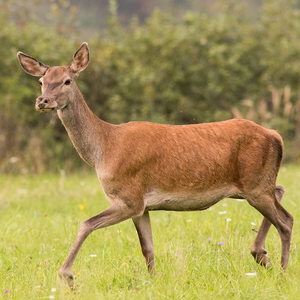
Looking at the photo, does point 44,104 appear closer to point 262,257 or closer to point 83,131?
point 83,131

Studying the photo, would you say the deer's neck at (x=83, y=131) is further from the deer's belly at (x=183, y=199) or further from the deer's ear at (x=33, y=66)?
the deer's belly at (x=183, y=199)

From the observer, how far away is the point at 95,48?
13625 mm

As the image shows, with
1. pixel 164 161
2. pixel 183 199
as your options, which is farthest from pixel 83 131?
pixel 183 199

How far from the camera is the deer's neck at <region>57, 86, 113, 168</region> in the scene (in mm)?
4270

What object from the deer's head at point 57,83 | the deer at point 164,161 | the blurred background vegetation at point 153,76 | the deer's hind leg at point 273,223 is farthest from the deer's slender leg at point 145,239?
the blurred background vegetation at point 153,76

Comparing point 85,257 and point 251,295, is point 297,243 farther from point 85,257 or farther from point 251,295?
point 85,257

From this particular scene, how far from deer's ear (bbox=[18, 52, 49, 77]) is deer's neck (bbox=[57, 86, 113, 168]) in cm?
39

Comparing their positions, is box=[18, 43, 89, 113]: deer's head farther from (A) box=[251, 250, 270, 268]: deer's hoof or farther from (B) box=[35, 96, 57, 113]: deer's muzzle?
(A) box=[251, 250, 270, 268]: deer's hoof

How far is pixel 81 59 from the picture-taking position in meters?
4.38

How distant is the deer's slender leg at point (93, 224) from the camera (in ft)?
12.8

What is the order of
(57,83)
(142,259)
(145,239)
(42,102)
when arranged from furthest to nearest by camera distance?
(142,259), (145,239), (57,83), (42,102)

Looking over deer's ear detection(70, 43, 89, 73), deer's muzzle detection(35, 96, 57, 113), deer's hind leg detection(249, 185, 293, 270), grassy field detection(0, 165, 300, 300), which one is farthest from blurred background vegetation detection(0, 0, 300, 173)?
→ deer's muzzle detection(35, 96, 57, 113)

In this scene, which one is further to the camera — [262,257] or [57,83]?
[262,257]

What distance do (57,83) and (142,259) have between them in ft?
6.21
